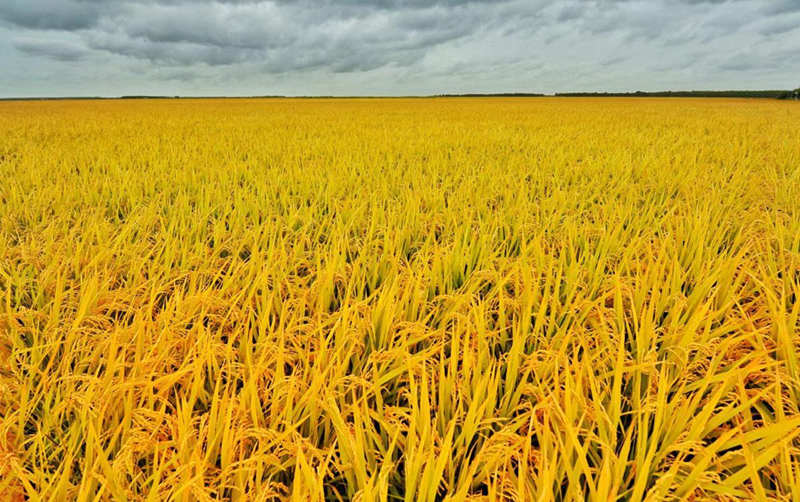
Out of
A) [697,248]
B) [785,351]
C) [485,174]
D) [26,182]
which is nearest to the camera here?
[785,351]

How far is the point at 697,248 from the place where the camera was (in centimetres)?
180

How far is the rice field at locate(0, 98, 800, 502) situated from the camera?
79 centimetres

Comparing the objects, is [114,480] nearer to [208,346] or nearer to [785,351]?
[208,346]

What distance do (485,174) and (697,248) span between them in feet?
6.41

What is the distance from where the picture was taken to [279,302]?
144 cm

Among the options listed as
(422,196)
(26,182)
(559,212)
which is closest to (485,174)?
(422,196)

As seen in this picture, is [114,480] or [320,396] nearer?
[114,480]

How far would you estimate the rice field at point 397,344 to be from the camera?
79cm

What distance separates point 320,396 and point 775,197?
3320mm

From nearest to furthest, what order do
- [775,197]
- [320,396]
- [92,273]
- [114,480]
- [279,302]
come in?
[114,480], [320,396], [279,302], [92,273], [775,197]

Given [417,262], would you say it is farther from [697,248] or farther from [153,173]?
[153,173]

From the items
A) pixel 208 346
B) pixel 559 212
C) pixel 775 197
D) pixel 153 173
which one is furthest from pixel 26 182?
pixel 775 197

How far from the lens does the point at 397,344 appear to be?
1230mm

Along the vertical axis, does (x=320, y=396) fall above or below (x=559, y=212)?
below
